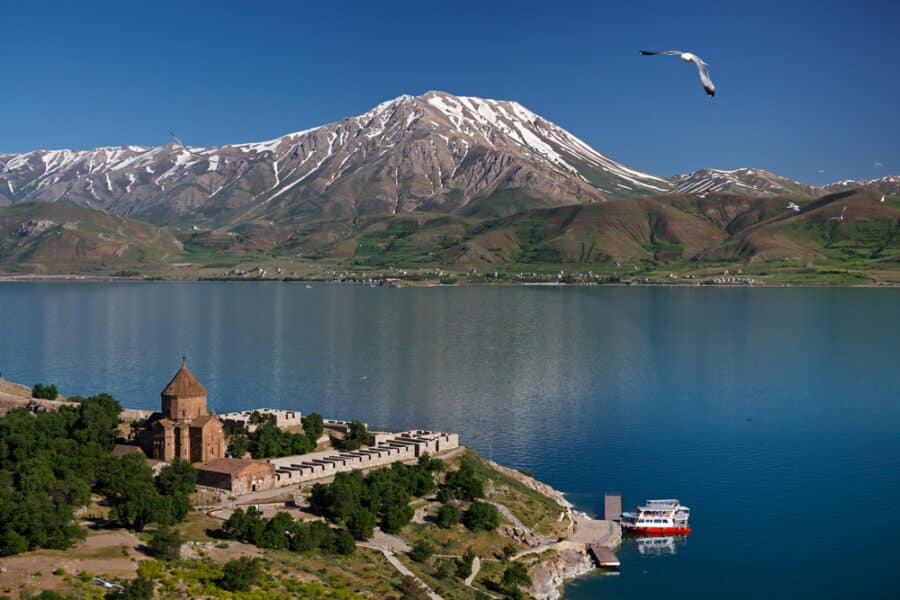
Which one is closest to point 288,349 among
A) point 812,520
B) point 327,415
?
point 327,415

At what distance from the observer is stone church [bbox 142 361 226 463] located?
4256 cm

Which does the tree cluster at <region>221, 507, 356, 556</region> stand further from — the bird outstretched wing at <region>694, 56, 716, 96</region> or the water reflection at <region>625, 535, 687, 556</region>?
the bird outstretched wing at <region>694, 56, 716, 96</region>

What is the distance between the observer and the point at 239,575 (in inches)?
1110

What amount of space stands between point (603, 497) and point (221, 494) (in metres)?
20.7

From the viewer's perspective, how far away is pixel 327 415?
66.0 m

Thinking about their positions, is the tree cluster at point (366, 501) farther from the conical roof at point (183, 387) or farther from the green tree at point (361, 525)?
the conical roof at point (183, 387)

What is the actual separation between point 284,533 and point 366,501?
205 inches

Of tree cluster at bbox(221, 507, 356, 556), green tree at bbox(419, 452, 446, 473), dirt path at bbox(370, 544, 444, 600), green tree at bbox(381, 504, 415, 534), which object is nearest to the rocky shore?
green tree at bbox(419, 452, 446, 473)

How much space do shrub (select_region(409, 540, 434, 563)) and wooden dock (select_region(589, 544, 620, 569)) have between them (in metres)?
8.45

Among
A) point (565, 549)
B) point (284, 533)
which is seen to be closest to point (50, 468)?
point (284, 533)

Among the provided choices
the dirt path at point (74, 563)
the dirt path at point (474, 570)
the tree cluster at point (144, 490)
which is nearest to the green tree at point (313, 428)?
the tree cluster at point (144, 490)

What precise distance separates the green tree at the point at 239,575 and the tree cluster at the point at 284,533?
4287 millimetres

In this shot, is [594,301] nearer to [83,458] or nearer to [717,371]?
[717,371]

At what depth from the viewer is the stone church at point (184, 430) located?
4256cm
